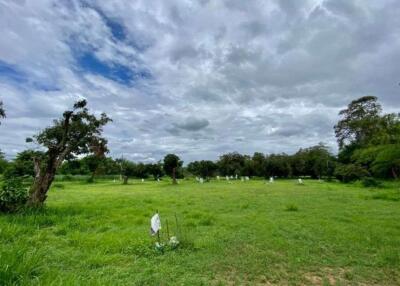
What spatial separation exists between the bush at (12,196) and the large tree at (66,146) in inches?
11.2

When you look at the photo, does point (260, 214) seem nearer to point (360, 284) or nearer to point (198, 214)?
point (198, 214)

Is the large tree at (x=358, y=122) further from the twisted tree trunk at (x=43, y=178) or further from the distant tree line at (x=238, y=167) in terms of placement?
the twisted tree trunk at (x=43, y=178)

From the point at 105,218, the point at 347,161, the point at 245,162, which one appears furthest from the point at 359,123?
the point at 105,218

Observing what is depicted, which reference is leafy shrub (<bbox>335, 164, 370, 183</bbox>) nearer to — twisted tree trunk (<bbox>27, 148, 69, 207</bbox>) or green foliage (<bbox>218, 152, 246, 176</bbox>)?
green foliage (<bbox>218, 152, 246, 176</bbox>)

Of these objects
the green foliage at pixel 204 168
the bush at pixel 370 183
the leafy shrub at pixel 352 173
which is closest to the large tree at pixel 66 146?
the bush at pixel 370 183

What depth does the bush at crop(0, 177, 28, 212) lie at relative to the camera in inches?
484

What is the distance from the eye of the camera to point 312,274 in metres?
6.15

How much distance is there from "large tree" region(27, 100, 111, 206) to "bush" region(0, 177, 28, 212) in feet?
0.93

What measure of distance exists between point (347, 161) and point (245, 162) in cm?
2290

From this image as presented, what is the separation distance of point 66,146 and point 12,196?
3.46m

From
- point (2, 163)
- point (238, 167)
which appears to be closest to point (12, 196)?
point (2, 163)

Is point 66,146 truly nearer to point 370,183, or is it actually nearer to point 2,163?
point 370,183

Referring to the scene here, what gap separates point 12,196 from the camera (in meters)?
12.5

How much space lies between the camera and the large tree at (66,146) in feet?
43.7
